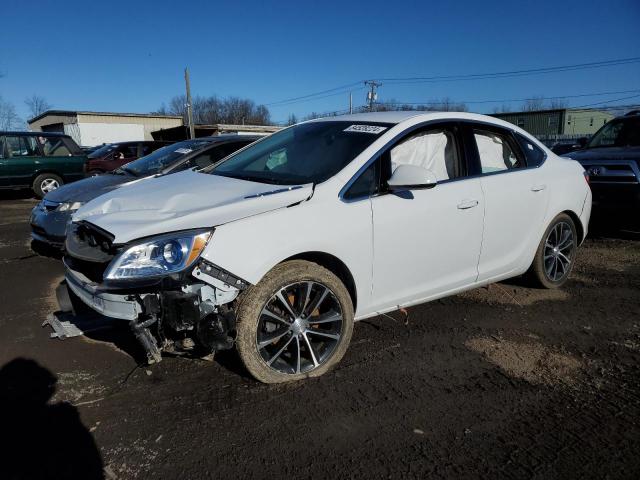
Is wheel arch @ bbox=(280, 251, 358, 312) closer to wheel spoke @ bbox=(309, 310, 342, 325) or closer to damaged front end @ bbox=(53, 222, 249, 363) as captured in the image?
wheel spoke @ bbox=(309, 310, 342, 325)

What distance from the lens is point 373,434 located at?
2.58 metres

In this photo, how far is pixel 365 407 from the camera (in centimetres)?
283

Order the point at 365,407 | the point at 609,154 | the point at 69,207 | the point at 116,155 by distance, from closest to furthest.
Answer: the point at 365,407 < the point at 69,207 < the point at 609,154 < the point at 116,155

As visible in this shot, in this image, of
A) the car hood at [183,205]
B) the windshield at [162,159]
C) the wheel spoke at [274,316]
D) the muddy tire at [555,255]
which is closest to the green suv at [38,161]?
the windshield at [162,159]

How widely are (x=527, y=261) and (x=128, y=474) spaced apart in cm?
366

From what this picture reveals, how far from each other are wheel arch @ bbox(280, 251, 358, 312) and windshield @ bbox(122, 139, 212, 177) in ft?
13.4

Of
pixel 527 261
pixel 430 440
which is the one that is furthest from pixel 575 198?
pixel 430 440

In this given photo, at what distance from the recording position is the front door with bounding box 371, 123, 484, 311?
10.8 ft

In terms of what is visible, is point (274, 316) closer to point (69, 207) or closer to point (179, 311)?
point (179, 311)

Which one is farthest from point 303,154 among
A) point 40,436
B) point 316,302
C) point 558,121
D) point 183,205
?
point 558,121

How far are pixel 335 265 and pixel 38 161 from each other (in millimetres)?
12302

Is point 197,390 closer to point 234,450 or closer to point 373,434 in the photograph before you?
point 234,450

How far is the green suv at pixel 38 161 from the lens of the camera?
12352mm

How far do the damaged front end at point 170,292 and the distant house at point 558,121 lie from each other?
183 ft
